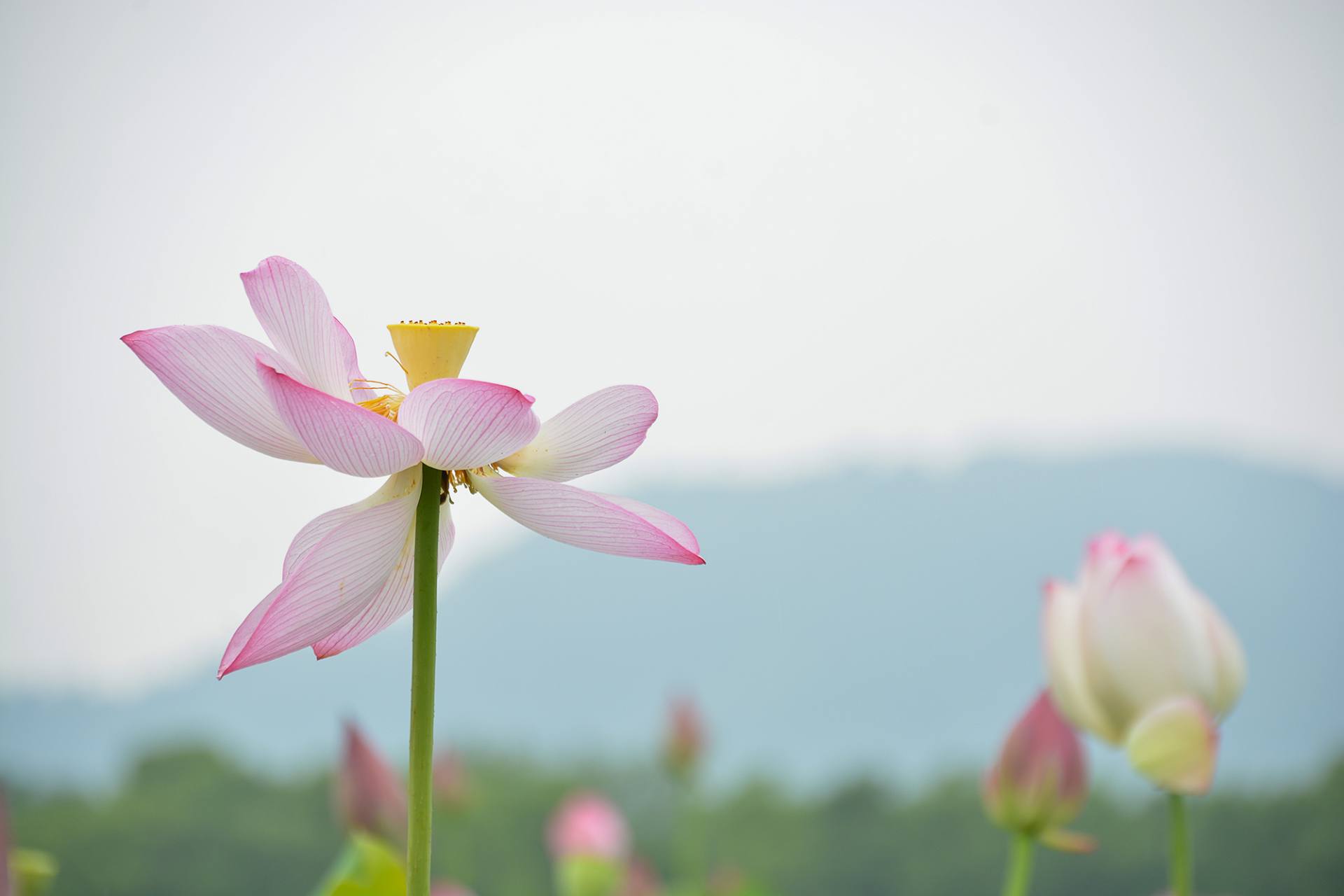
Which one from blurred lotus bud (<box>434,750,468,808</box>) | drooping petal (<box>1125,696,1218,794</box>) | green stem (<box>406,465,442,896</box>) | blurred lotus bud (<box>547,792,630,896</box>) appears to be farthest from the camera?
blurred lotus bud (<box>434,750,468,808</box>)

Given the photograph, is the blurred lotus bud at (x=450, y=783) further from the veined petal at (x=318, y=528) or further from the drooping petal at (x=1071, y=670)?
the veined petal at (x=318, y=528)

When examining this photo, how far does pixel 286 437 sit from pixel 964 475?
1577 millimetres

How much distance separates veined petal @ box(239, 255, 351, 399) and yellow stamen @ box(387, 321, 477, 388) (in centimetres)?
1

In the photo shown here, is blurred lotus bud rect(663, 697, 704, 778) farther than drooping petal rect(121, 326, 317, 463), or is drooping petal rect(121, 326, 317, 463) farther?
blurred lotus bud rect(663, 697, 704, 778)

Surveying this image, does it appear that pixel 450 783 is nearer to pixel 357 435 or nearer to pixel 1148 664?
pixel 1148 664

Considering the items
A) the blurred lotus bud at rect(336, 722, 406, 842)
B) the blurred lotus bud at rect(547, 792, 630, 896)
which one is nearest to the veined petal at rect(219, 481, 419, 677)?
the blurred lotus bud at rect(336, 722, 406, 842)

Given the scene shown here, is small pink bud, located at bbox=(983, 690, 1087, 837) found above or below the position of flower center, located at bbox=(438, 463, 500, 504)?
below

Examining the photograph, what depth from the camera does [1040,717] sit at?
37 cm

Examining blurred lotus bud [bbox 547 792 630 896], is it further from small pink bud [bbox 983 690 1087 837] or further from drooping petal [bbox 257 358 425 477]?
drooping petal [bbox 257 358 425 477]

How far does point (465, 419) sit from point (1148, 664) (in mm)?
234

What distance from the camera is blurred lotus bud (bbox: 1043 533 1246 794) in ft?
1.00

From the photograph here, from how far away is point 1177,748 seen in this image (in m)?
0.30

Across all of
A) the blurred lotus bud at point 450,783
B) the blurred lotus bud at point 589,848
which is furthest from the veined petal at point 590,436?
the blurred lotus bud at point 450,783

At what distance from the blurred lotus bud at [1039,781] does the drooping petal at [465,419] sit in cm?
24
